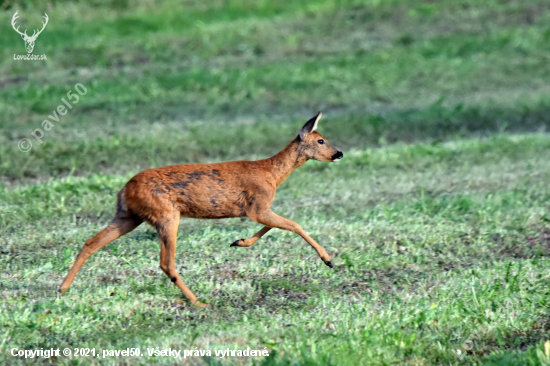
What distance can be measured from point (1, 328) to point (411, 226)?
190 inches

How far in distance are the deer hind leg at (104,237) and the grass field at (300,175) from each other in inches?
9.6

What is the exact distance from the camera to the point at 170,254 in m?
6.88

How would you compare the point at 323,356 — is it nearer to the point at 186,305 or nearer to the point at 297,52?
the point at 186,305

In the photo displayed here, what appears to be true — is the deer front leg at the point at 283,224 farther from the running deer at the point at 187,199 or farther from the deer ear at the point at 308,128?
the deer ear at the point at 308,128

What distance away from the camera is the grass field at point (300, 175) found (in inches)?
252

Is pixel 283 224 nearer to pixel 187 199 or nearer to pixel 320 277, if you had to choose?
pixel 320 277

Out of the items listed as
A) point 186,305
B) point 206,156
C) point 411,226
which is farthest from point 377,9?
point 186,305

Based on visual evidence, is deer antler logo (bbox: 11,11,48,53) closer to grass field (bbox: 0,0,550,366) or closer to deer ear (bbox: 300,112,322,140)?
grass field (bbox: 0,0,550,366)

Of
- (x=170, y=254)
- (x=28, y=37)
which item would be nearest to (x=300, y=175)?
(x=170, y=254)

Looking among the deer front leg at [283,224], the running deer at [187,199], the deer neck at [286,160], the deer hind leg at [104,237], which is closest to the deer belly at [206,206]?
the running deer at [187,199]

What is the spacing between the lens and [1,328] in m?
6.24

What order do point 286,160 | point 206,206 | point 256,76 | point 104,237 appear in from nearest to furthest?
point 104,237
point 206,206
point 286,160
point 256,76

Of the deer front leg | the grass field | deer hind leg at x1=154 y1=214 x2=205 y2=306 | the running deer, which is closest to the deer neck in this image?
the running deer

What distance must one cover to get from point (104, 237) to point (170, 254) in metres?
0.68
